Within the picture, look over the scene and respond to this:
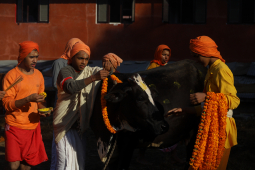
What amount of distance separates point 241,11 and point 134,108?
10356mm

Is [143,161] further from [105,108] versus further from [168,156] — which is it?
[105,108]

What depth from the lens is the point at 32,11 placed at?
13.1 meters

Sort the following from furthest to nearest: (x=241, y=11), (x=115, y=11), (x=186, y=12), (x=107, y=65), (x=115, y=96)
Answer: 1. (x=115, y=11)
2. (x=186, y=12)
3. (x=241, y=11)
4. (x=107, y=65)
5. (x=115, y=96)

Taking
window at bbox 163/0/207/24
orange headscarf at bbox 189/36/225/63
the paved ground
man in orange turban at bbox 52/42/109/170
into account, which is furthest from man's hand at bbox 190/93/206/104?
window at bbox 163/0/207/24

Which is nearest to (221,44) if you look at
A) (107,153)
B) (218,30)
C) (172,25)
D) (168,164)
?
(218,30)

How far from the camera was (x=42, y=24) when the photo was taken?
12.8 metres

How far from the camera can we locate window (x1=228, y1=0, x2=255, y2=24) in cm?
1230

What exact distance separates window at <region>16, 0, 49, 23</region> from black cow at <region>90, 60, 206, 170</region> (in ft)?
31.6

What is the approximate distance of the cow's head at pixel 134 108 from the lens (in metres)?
3.42

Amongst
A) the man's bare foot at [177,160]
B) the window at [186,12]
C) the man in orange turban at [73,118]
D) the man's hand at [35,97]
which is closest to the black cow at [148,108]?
the man in orange turban at [73,118]

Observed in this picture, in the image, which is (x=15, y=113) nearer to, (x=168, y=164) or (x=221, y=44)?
(x=168, y=164)

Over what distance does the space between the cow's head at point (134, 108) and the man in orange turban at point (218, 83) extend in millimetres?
315

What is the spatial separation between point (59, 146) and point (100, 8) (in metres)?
9.80

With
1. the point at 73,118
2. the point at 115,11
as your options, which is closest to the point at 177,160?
the point at 73,118
